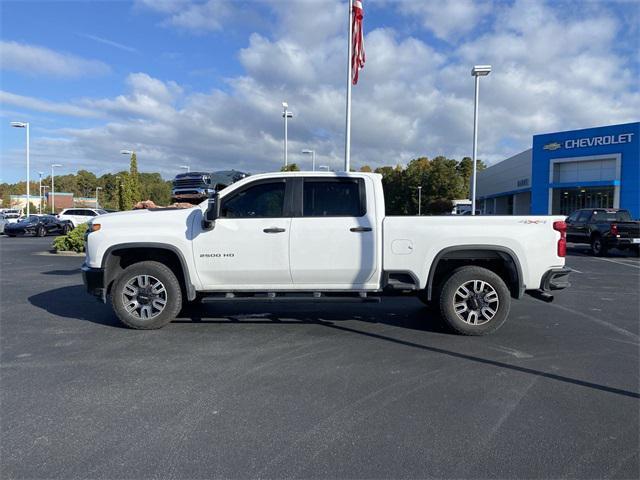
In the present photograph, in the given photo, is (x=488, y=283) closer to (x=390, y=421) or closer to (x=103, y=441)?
(x=390, y=421)

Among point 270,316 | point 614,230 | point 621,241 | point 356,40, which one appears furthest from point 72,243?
point 621,241

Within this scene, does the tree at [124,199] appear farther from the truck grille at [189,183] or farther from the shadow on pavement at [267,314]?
the shadow on pavement at [267,314]

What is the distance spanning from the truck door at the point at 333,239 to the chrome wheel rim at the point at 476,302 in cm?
116

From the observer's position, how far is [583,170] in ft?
118

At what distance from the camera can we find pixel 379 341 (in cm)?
595

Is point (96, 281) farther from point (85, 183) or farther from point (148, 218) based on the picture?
point (85, 183)

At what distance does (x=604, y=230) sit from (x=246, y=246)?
16.8 m

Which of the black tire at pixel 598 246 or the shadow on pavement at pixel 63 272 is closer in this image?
the shadow on pavement at pixel 63 272

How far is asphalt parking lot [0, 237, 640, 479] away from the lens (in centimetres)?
320

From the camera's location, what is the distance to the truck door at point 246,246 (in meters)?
6.19

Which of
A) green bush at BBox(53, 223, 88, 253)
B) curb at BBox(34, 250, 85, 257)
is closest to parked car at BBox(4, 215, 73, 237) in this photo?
curb at BBox(34, 250, 85, 257)

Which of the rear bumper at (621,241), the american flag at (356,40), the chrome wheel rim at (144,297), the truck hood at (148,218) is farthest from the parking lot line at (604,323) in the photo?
the rear bumper at (621,241)

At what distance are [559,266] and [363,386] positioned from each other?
3.30 m

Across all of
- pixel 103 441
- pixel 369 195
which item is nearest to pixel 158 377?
pixel 103 441
